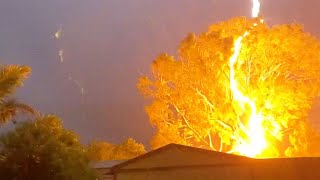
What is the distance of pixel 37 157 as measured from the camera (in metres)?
18.7

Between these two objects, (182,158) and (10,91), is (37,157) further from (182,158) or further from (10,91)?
(182,158)

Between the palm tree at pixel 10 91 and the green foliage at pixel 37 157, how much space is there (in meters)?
1.18

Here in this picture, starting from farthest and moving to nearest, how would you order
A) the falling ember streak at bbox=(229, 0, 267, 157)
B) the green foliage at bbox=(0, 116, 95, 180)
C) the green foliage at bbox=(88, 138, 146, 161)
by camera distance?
the green foliage at bbox=(88, 138, 146, 161) → the falling ember streak at bbox=(229, 0, 267, 157) → the green foliage at bbox=(0, 116, 95, 180)

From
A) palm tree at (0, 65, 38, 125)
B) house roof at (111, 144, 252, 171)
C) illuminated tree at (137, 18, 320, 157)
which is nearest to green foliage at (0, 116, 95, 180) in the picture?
palm tree at (0, 65, 38, 125)

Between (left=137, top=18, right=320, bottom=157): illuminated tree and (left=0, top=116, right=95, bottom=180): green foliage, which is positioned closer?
(left=0, top=116, right=95, bottom=180): green foliage

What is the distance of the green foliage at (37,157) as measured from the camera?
18.5 meters

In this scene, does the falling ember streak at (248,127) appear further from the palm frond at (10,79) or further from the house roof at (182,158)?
the palm frond at (10,79)

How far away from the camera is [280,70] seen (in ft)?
122

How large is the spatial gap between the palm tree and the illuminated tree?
19.3 m

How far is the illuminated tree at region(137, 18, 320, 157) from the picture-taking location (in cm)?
3675

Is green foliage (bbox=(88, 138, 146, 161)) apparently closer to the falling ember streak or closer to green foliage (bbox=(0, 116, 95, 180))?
the falling ember streak

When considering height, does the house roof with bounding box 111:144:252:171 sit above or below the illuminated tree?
below

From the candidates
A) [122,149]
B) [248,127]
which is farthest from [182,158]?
[122,149]

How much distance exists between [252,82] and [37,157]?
71.5 feet
